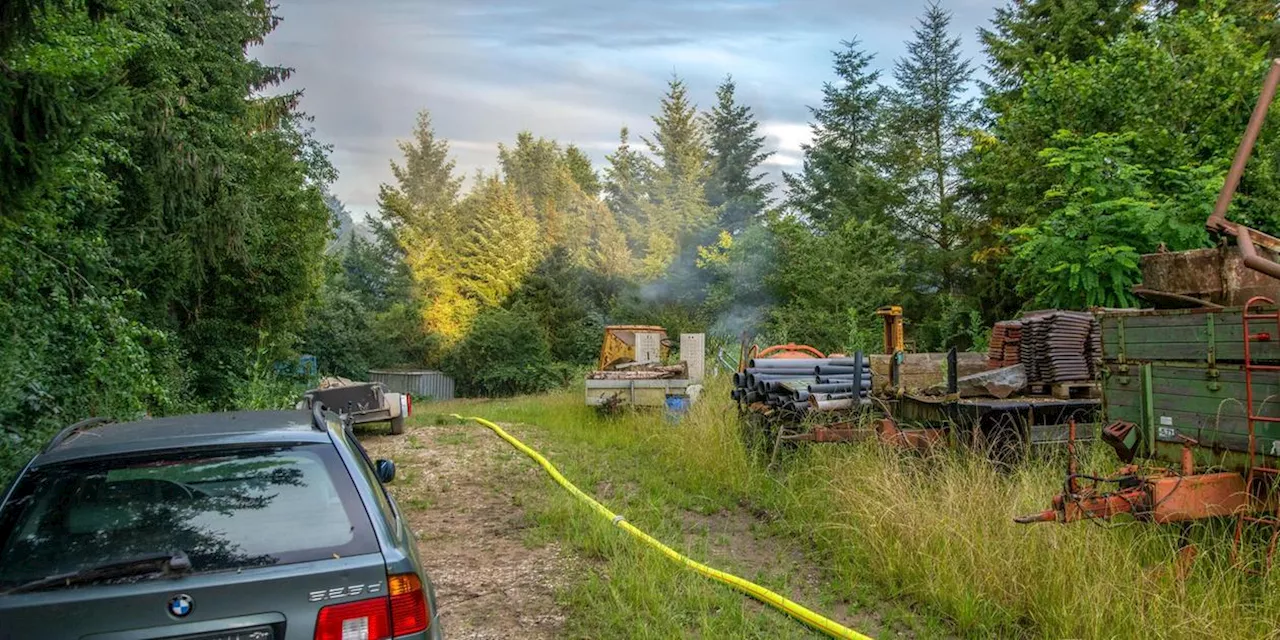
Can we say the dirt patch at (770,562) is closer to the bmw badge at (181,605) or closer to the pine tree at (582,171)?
the bmw badge at (181,605)

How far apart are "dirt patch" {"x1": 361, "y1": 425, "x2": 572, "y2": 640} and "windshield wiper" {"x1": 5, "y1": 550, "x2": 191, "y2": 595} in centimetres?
209

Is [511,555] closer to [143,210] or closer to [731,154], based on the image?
[143,210]

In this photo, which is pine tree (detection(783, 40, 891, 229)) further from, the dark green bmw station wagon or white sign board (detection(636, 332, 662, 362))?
the dark green bmw station wagon

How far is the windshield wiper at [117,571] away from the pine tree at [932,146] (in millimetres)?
22820

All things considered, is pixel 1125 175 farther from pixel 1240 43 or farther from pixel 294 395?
pixel 294 395

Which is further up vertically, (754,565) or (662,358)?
(662,358)

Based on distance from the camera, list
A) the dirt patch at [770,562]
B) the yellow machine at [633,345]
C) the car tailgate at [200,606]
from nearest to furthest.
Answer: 1. the car tailgate at [200,606]
2. the dirt patch at [770,562]
3. the yellow machine at [633,345]

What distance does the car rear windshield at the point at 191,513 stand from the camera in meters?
2.57

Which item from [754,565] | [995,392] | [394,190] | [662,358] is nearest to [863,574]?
[754,565]

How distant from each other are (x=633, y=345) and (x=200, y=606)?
15572 millimetres

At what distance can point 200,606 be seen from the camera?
238 cm

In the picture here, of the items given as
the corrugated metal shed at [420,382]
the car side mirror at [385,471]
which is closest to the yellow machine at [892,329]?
the car side mirror at [385,471]

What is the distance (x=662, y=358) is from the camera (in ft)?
58.6

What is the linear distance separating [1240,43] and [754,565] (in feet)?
42.8
